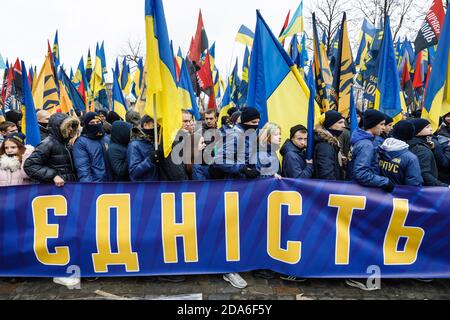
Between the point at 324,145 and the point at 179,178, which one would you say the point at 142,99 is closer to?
the point at 179,178

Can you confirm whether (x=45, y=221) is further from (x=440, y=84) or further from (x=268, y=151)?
(x=440, y=84)

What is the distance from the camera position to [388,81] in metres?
5.14

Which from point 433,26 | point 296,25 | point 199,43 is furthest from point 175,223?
point 433,26

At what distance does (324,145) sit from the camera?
3.93m

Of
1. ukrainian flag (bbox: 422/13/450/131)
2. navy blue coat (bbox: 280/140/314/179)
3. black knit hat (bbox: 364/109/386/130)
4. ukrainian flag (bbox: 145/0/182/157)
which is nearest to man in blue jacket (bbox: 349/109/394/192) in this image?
black knit hat (bbox: 364/109/386/130)

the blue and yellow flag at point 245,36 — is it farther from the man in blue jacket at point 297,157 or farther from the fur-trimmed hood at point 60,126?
the fur-trimmed hood at point 60,126

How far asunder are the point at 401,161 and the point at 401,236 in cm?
82

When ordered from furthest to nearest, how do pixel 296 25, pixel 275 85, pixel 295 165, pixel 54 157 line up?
pixel 296 25 → pixel 275 85 → pixel 295 165 → pixel 54 157

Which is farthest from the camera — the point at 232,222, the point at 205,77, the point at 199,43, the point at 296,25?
the point at 205,77

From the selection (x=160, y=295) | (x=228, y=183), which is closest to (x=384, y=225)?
(x=228, y=183)

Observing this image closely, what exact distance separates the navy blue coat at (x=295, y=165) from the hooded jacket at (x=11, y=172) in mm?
2983

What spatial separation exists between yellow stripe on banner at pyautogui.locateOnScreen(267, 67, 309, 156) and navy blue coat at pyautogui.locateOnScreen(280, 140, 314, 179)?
0.50m

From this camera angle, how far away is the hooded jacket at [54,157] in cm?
357
